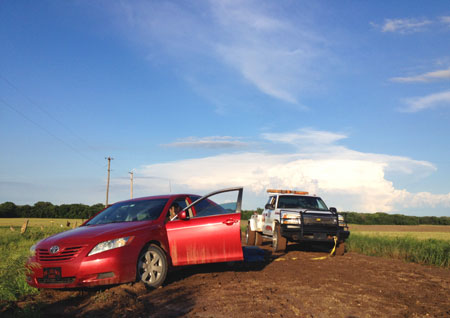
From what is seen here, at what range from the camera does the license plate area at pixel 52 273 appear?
6.78 m

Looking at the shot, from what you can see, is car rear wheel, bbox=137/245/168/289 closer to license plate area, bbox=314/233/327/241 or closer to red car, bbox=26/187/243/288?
red car, bbox=26/187/243/288

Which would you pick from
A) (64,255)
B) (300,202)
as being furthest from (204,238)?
(300,202)

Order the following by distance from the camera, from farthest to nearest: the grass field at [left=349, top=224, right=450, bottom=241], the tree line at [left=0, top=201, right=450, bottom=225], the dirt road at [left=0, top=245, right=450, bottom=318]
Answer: the tree line at [left=0, top=201, right=450, bottom=225], the grass field at [left=349, top=224, right=450, bottom=241], the dirt road at [left=0, top=245, right=450, bottom=318]

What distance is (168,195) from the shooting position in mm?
8703

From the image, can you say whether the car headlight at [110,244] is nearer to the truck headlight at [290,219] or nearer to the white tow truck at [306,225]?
the white tow truck at [306,225]

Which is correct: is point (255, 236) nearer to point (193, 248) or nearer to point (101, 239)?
point (193, 248)

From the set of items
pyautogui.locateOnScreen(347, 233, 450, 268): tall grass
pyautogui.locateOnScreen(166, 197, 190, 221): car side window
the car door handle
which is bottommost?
pyautogui.locateOnScreen(347, 233, 450, 268): tall grass

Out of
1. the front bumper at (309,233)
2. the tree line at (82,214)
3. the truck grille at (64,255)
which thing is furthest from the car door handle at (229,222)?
the tree line at (82,214)

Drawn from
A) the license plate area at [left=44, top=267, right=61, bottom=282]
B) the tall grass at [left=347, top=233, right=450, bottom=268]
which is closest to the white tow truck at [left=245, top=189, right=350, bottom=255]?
the tall grass at [left=347, top=233, right=450, bottom=268]

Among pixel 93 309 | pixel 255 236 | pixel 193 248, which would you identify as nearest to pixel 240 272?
pixel 193 248

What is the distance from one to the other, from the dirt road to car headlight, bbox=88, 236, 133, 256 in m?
0.65

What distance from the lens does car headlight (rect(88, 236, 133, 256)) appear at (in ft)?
22.4

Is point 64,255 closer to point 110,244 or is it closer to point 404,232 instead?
point 110,244

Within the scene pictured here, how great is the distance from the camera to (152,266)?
7379 mm
